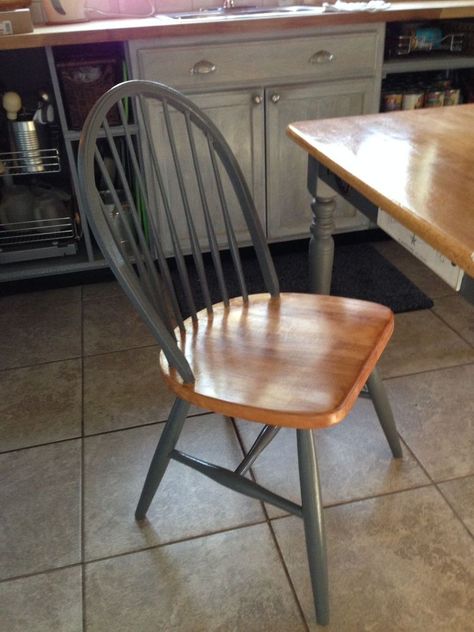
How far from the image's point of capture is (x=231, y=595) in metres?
1.18

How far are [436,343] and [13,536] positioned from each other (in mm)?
1416

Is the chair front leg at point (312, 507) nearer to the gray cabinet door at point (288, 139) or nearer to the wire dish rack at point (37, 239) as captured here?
the gray cabinet door at point (288, 139)

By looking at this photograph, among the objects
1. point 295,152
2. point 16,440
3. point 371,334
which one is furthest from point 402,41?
point 16,440

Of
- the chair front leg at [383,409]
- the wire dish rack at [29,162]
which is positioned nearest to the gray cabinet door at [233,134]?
the wire dish rack at [29,162]

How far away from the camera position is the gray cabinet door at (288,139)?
2168 millimetres

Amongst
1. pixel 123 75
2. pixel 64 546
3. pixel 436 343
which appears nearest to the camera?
pixel 64 546

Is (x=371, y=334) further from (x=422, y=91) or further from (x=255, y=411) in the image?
(x=422, y=91)

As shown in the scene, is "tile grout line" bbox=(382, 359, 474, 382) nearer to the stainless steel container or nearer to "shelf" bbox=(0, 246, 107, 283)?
"shelf" bbox=(0, 246, 107, 283)

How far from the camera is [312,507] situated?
3.38ft

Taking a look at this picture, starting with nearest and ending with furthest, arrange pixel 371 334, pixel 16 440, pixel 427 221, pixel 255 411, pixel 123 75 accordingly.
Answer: pixel 427 221 → pixel 255 411 → pixel 371 334 → pixel 16 440 → pixel 123 75

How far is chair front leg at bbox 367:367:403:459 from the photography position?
1.30 meters

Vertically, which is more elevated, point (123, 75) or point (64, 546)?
point (123, 75)

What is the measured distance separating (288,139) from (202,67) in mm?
439

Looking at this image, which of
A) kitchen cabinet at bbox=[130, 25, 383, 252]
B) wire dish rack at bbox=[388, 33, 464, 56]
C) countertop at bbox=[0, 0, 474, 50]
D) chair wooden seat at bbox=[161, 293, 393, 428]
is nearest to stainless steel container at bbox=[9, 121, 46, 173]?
countertop at bbox=[0, 0, 474, 50]
